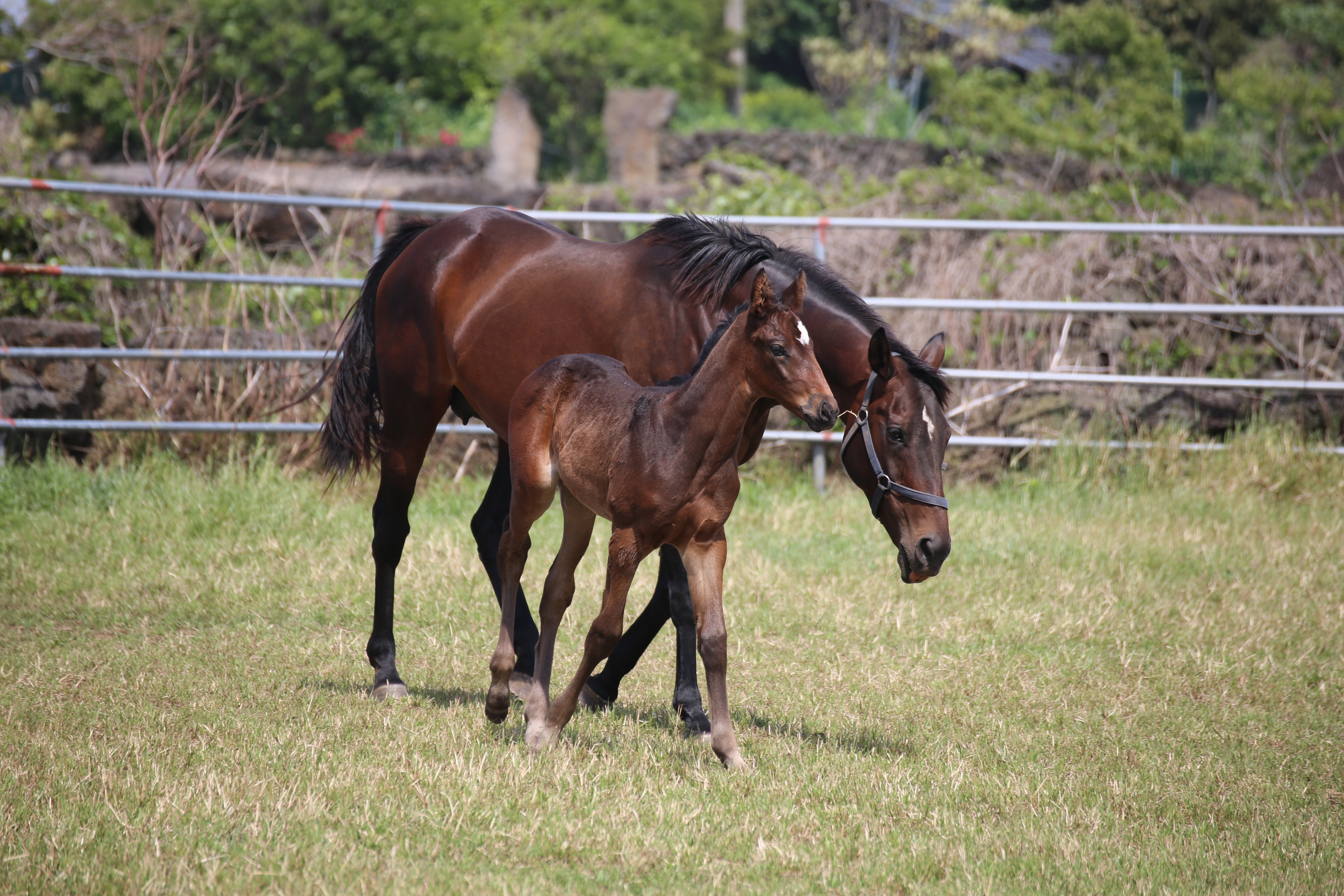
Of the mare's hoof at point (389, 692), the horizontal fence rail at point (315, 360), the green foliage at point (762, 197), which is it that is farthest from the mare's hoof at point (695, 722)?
the green foliage at point (762, 197)

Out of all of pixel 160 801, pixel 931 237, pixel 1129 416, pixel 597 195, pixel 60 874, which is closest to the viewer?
pixel 60 874

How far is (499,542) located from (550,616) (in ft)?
3.03

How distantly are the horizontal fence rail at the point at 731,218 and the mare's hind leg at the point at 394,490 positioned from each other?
2708 millimetres

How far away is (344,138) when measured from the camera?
827 inches

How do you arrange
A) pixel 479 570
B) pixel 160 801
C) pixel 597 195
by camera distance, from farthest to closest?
pixel 597 195 → pixel 479 570 → pixel 160 801

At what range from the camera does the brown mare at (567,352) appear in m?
3.99

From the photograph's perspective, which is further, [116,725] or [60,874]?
[116,725]

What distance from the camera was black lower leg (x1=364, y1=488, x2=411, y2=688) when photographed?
488cm

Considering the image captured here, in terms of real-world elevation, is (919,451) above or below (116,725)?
above

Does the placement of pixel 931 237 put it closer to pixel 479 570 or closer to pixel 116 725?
pixel 479 570

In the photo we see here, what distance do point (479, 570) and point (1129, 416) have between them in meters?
5.01

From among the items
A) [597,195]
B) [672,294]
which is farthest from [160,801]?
[597,195]

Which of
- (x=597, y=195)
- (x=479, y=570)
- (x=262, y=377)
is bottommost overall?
(x=479, y=570)

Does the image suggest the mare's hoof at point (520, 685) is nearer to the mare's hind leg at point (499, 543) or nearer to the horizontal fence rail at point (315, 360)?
the mare's hind leg at point (499, 543)
